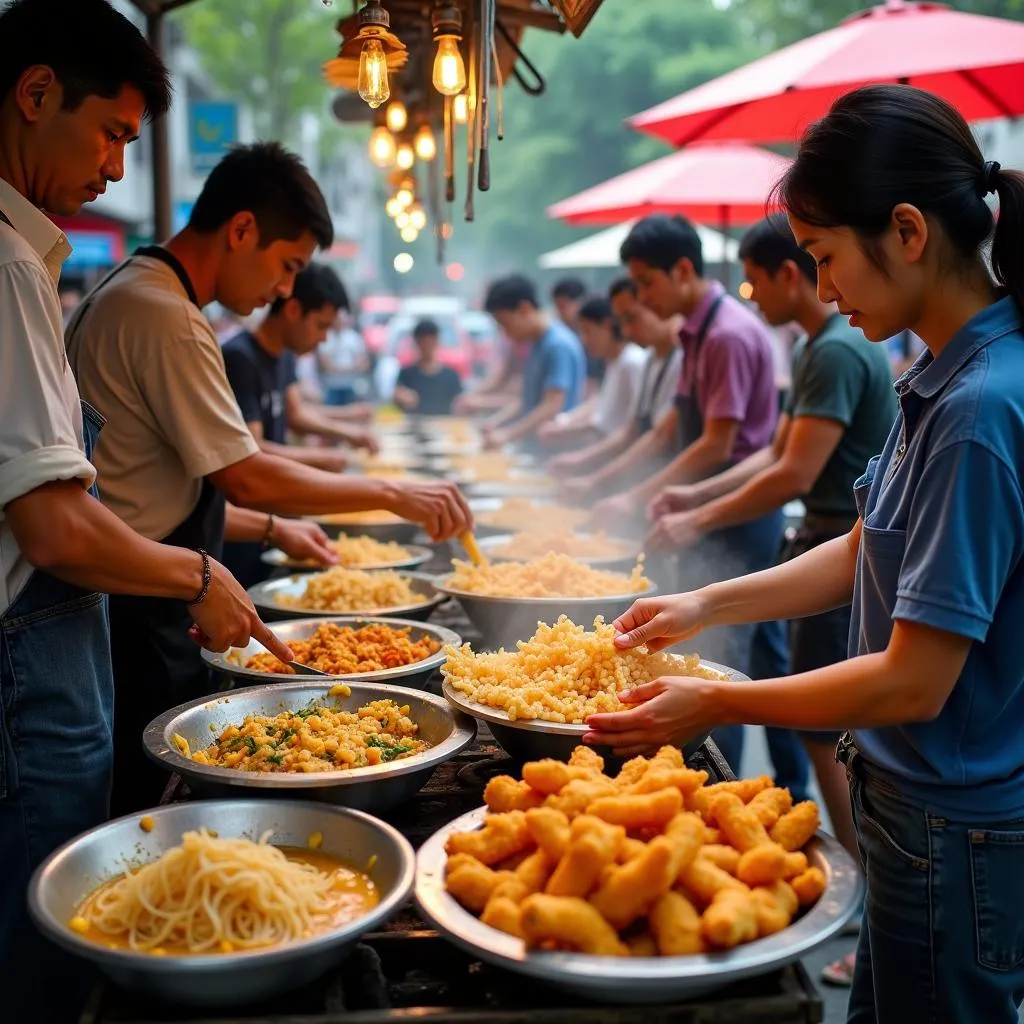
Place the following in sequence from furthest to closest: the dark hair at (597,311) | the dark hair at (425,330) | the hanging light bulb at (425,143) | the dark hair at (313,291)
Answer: the dark hair at (425,330) < the dark hair at (597,311) < the hanging light bulb at (425,143) < the dark hair at (313,291)

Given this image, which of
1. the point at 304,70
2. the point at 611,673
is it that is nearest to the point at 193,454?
the point at 611,673

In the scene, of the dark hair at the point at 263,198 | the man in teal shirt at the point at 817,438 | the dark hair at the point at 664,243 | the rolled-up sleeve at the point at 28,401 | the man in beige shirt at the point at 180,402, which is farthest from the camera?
the dark hair at the point at 664,243

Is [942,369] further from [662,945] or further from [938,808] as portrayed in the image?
[662,945]

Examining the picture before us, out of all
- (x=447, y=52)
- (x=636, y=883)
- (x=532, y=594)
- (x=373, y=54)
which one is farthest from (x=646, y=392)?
(x=636, y=883)

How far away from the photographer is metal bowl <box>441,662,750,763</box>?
84.1 inches

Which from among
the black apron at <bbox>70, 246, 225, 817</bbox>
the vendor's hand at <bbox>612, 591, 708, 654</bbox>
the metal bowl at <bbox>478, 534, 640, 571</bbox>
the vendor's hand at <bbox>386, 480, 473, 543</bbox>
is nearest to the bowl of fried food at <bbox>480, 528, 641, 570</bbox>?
the metal bowl at <bbox>478, 534, 640, 571</bbox>

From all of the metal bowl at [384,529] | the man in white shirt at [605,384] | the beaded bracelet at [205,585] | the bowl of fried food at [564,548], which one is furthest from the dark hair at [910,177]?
the man in white shirt at [605,384]

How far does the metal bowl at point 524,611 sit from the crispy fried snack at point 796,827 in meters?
1.51

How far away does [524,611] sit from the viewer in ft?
10.8

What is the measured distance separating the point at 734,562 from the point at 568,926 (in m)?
3.77

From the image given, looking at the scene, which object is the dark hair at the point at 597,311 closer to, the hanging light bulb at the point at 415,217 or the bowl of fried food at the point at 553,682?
the hanging light bulb at the point at 415,217

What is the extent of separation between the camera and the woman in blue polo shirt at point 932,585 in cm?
171

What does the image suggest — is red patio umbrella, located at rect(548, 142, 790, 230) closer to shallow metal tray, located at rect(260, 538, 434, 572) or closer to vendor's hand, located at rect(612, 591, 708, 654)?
shallow metal tray, located at rect(260, 538, 434, 572)

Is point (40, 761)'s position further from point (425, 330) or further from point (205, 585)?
point (425, 330)
